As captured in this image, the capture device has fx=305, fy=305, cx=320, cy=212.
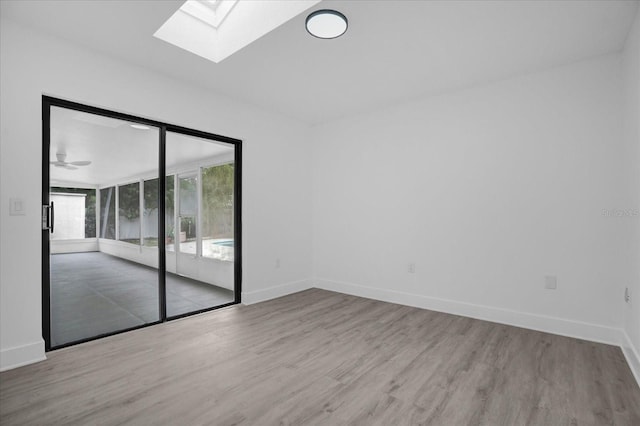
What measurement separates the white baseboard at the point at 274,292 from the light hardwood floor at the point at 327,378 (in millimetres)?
810

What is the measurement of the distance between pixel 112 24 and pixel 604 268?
189 inches

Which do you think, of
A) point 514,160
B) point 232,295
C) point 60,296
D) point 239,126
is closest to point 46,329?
point 60,296

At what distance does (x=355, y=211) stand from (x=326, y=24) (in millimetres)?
2720

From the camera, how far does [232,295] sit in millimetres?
4375

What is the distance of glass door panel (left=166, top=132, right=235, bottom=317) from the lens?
429 centimetres

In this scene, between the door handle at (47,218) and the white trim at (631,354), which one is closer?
the white trim at (631,354)

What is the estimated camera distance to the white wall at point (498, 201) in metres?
2.90

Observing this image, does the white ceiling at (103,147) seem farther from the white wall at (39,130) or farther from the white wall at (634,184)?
the white wall at (634,184)

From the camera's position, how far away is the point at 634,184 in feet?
7.89

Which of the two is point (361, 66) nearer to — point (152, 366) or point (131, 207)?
point (131, 207)

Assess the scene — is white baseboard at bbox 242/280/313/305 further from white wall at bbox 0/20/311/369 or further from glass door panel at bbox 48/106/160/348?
glass door panel at bbox 48/106/160/348

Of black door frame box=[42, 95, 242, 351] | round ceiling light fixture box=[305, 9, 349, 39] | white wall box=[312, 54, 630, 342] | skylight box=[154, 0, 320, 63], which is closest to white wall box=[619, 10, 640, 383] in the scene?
white wall box=[312, 54, 630, 342]

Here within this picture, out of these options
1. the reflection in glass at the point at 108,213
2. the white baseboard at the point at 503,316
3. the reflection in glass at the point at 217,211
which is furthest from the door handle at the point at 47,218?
the white baseboard at the point at 503,316

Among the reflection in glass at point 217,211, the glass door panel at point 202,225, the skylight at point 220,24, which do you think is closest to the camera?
the skylight at point 220,24
